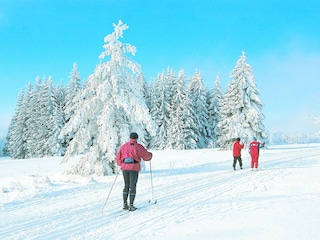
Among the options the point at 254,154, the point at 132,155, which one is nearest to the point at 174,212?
the point at 132,155

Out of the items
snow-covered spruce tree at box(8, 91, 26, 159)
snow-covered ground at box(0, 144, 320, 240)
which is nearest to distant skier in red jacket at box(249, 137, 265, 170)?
snow-covered ground at box(0, 144, 320, 240)

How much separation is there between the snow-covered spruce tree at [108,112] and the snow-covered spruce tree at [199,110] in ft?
101

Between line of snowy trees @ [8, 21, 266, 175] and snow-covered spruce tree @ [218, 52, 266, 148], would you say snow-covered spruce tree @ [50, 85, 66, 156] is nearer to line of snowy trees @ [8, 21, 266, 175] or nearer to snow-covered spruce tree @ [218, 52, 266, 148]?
line of snowy trees @ [8, 21, 266, 175]

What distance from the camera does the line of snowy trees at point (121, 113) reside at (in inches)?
608

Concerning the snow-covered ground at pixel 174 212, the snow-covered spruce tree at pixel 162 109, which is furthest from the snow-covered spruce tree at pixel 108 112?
the snow-covered spruce tree at pixel 162 109

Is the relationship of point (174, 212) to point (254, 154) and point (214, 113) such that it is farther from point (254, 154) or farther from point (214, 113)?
point (214, 113)

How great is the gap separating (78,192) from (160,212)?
460 centimetres

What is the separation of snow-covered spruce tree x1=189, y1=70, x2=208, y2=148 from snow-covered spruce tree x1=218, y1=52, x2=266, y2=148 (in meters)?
7.91

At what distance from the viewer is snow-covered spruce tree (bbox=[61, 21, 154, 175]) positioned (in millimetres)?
15219

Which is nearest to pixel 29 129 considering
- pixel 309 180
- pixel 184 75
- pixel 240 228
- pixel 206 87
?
pixel 184 75

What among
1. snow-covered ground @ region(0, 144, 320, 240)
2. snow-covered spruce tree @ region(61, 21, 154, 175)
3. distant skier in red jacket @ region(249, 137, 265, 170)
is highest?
snow-covered spruce tree @ region(61, 21, 154, 175)

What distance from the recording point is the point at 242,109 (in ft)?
124

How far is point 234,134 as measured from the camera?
35844 millimetres

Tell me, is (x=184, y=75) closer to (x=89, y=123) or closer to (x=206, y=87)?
(x=206, y=87)
